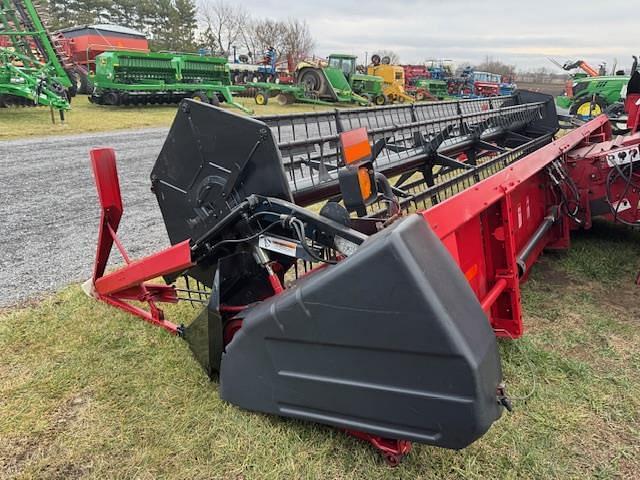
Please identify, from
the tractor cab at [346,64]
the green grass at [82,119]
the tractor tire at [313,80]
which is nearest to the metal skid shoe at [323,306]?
the green grass at [82,119]

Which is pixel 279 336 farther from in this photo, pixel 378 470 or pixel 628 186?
pixel 628 186

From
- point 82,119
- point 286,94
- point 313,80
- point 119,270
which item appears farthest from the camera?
point 313,80

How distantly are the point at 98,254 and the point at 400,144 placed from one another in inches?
93.7

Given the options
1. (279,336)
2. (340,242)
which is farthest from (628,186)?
(279,336)

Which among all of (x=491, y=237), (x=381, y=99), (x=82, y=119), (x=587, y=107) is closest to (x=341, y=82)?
(x=381, y=99)

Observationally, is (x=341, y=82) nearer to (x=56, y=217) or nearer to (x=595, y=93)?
(x=595, y=93)

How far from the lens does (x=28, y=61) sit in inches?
570

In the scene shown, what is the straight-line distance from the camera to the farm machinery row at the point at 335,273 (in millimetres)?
1442

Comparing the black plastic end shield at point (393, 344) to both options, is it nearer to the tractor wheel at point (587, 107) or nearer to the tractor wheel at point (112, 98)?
the tractor wheel at point (587, 107)

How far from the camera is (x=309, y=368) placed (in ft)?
5.51

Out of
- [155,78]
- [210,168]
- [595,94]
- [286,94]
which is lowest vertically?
[210,168]

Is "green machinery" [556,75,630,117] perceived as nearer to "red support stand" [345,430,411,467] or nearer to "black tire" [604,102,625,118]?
"black tire" [604,102,625,118]

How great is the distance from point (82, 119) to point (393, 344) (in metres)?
14.9

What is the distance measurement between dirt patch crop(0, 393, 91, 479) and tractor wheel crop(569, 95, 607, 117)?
1690cm
